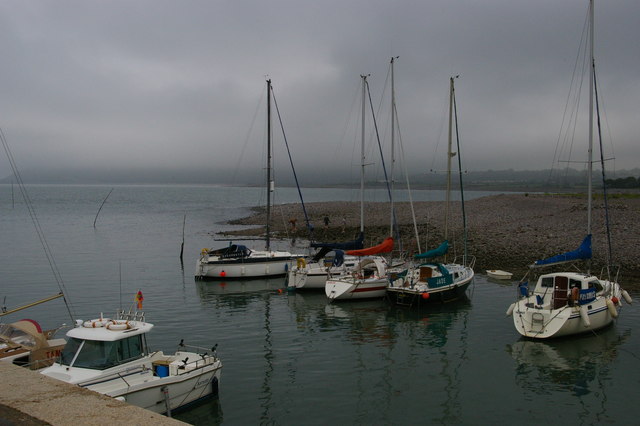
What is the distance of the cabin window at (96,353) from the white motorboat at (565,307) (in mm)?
16089

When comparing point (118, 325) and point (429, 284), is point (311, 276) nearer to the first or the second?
point (429, 284)

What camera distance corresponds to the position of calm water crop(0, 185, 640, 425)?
15.2 m

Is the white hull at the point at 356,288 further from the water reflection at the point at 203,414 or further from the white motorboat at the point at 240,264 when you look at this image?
the water reflection at the point at 203,414

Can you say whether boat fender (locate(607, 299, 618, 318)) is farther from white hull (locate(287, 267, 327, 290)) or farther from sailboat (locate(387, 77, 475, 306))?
white hull (locate(287, 267, 327, 290))

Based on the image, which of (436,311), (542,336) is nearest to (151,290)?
(436,311)

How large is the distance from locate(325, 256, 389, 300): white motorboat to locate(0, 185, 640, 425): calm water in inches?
24.3

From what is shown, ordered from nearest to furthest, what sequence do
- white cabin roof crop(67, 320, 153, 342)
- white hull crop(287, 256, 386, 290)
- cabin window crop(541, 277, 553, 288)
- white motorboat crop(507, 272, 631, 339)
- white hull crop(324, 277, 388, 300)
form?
white cabin roof crop(67, 320, 153, 342), white motorboat crop(507, 272, 631, 339), cabin window crop(541, 277, 553, 288), white hull crop(324, 277, 388, 300), white hull crop(287, 256, 386, 290)

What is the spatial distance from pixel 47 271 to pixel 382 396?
33080mm

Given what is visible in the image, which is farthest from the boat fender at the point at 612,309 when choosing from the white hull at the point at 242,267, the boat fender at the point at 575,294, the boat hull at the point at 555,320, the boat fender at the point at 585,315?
the white hull at the point at 242,267

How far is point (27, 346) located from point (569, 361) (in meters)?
19.5

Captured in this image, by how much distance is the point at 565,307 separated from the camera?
71.6 feet

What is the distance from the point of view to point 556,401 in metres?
15.9

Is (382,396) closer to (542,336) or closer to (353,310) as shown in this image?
(542,336)

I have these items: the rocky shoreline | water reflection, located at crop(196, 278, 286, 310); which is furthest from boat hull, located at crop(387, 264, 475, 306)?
water reflection, located at crop(196, 278, 286, 310)
